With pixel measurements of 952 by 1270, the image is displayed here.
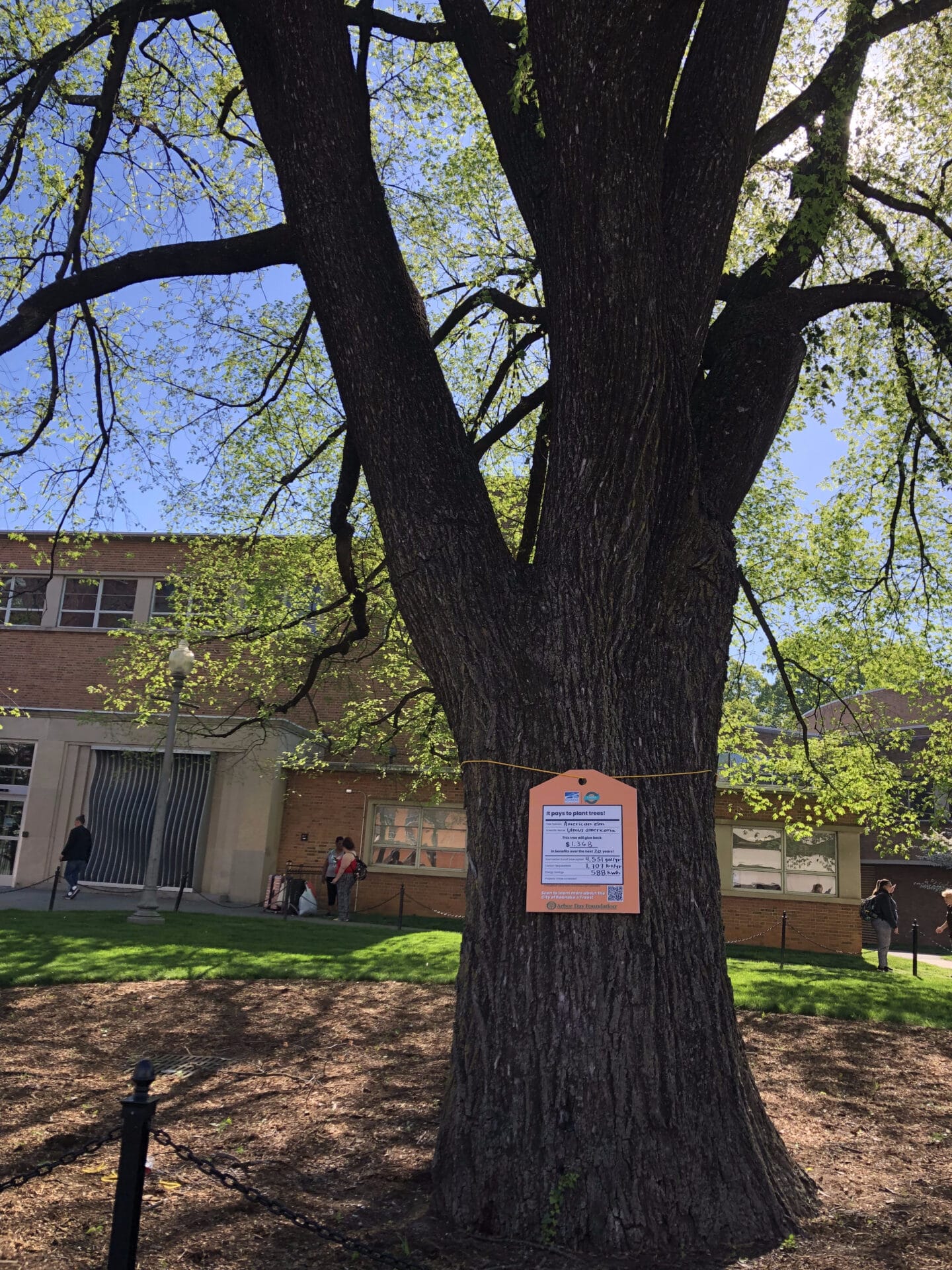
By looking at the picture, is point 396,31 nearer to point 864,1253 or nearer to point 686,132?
point 686,132

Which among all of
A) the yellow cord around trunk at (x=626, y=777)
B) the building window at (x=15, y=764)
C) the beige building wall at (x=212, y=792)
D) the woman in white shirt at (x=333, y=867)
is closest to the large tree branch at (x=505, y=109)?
the yellow cord around trunk at (x=626, y=777)

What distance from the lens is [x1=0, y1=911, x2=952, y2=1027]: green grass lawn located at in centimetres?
991

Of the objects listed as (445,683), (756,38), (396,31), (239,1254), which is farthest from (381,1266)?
(396,31)

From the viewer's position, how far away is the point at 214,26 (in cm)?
934

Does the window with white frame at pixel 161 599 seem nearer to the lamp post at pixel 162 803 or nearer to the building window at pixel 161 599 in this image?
the building window at pixel 161 599

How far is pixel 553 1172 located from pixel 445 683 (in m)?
2.00

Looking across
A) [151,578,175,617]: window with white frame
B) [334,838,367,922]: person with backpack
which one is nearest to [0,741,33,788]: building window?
[151,578,175,617]: window with white frame

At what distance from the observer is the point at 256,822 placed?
73.4 ft

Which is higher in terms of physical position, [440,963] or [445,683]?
[445,683]

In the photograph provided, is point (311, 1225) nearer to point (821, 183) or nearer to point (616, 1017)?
point (616, 1017)

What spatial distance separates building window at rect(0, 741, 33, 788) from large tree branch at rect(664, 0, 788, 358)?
22.7 metres

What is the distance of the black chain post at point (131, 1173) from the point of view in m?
3.00

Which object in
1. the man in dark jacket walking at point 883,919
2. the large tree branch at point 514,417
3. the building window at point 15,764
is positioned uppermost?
the large tree branch at point 514,417

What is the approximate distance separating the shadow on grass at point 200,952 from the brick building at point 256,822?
20.5 ft
